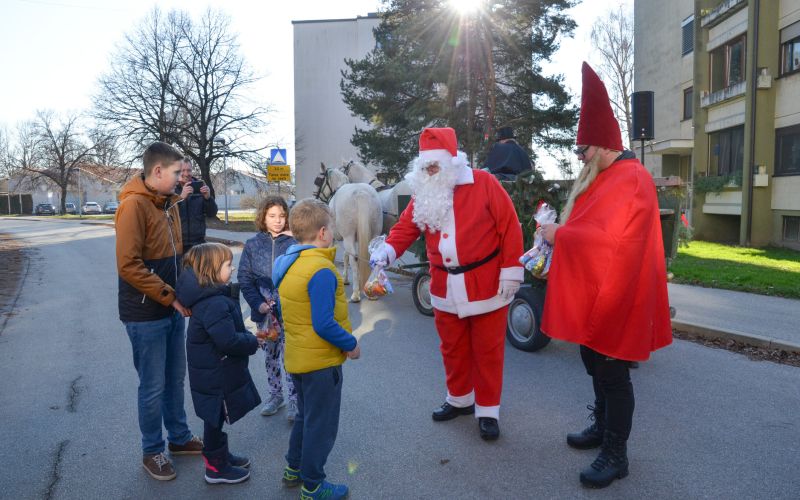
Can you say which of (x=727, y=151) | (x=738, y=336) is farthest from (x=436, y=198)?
(x=727, y=151)

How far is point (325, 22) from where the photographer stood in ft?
118

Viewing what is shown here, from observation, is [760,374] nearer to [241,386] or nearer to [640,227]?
[640,227]

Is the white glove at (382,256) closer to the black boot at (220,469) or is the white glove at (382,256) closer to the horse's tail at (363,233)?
the black boot at (220,469)

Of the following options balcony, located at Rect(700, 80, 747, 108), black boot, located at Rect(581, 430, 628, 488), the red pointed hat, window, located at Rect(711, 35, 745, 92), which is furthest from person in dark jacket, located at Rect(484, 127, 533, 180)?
window, located at Rect(711, 35, 745, 92)

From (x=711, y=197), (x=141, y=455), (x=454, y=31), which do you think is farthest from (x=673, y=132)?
(x=141, y=455)

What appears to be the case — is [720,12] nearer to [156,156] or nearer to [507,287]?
[507,287]

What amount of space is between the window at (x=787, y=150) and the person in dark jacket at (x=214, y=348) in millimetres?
17268

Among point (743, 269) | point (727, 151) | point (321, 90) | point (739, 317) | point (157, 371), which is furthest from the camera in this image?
point (321, 90)

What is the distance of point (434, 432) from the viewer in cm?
401

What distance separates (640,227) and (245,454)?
9.22 ft

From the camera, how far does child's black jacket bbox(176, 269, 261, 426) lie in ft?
10.3

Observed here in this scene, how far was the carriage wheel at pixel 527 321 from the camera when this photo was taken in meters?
5.80

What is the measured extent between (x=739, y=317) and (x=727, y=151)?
14.0m

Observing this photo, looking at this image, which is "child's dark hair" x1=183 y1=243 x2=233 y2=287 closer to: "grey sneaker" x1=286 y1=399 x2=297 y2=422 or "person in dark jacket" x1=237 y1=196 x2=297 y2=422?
"person in dark jacket" x1=237 y1=196 x2=297 y2=422
